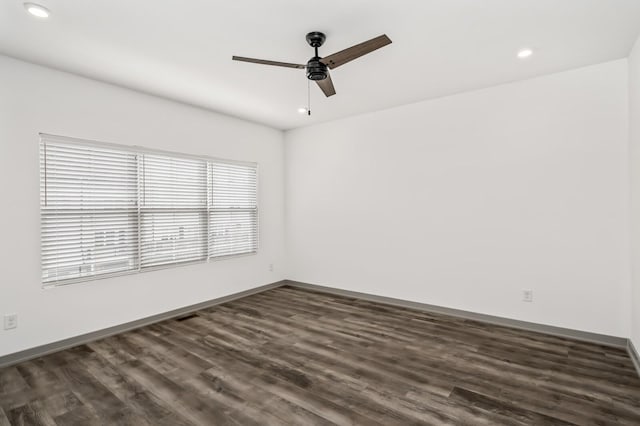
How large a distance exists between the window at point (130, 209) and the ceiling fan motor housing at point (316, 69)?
2403 mm

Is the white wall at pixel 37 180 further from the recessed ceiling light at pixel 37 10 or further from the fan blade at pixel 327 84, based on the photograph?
the fan blade at pixel 327 84

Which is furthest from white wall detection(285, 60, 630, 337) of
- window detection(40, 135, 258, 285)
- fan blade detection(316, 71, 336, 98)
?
fan blade detection(316, 71, 336, 98)

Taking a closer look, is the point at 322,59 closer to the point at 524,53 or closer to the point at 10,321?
the point at 524,53

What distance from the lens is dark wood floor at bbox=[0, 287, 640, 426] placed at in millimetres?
2051

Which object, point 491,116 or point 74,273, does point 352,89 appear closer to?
point 491,116

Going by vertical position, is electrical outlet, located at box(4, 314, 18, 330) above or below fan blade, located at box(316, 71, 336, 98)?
below

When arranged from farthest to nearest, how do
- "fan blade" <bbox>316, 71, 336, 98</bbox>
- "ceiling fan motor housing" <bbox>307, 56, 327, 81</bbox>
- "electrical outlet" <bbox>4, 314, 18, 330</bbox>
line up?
"electrical outlet" <bbox>4, 314, 18, 330</bbox> < "fan blade" <bbox>316, 71, 336, 98</bbox> < "ceiling fan motor housing" <bbox>307, 56, 327, 81</bbox>

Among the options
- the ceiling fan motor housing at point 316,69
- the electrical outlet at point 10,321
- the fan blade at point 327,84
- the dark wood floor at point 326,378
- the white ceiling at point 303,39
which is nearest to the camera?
the dark wood floor at point 326,378

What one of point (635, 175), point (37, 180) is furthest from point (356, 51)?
point (37, 180)

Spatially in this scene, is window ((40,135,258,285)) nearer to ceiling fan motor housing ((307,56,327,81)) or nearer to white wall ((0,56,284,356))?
white wall ((0,56,284,356))

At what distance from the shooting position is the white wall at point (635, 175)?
2.65 metres

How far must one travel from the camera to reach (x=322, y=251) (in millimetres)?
5250

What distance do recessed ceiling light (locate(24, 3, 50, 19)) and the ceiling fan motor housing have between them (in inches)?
73.4

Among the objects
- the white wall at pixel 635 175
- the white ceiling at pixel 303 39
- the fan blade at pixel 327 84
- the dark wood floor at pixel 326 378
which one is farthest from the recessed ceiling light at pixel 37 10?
the white wall at pixel 635 175
